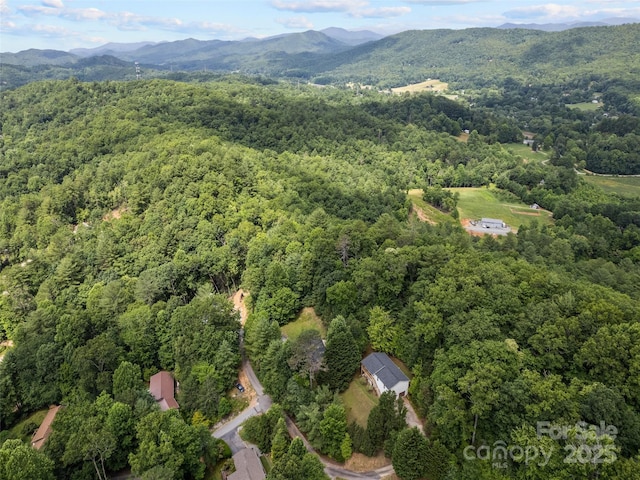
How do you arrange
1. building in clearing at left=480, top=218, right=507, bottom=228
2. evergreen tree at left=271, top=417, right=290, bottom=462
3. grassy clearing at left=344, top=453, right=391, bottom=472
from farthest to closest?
building in clearing at left=480, top=218, right=507, bottom=228 < grassy clearing at left=344, top=453, right=391, bottom=472 < evergreen tree at left=271, top=417, right=290, bottom=462

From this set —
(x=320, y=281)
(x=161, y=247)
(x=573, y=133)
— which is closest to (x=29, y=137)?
(x=161, y=247)

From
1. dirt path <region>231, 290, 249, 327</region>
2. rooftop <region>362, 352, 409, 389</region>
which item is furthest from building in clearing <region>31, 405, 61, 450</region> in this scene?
rooftop <region>362, 352, 409, 389</region>

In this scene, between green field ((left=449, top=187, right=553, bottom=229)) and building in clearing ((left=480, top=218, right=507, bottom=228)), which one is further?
green field ((left=449, top=187, right=553, bottom=229))

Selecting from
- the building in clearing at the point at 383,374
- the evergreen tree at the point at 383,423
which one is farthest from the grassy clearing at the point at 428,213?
the evergreen tree at the point at 383,423

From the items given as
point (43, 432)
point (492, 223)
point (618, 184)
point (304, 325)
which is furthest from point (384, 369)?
point (618, 184)

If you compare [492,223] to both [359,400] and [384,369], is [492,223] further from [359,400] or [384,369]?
[359,400]

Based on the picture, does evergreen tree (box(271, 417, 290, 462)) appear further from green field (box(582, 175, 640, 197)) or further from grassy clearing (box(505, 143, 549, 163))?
grassy clearing (box(505, 143, 549, 163))

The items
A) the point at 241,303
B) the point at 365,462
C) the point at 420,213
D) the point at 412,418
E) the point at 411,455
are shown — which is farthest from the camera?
the point at 420,213
